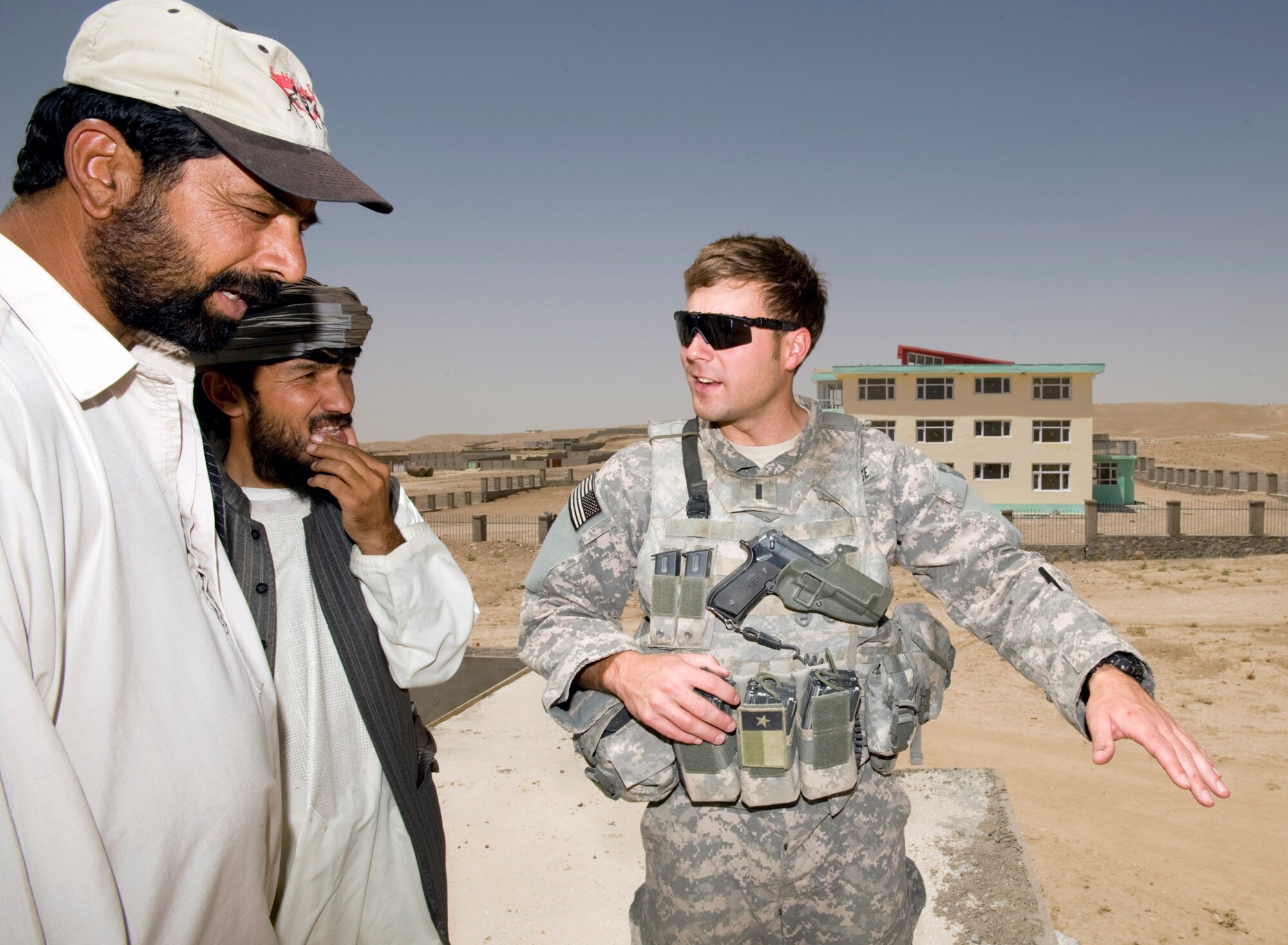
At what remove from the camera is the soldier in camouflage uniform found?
92.2 inches

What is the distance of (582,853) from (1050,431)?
30.6 meters

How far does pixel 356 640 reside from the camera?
2053 mm

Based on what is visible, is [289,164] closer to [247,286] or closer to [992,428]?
[247,286]

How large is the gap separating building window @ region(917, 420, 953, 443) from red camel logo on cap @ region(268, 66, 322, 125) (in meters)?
31.4

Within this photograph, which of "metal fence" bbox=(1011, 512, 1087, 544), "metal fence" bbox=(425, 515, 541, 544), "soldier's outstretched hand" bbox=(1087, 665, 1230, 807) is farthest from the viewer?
"metal fence" bbox=(425, 515, 541, 544)

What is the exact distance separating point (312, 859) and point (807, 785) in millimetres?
1370

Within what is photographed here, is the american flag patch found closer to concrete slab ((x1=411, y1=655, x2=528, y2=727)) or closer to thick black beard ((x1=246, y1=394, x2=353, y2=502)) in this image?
thick black beard ((x1=246, y1=394, x2=353, y2=502))

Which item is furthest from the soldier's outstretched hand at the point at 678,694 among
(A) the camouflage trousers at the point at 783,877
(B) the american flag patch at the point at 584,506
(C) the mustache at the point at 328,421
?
(C) the mustache at the point at 328,421

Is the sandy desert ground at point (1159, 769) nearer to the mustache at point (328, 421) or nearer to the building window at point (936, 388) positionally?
the mustache at point (328, 421)

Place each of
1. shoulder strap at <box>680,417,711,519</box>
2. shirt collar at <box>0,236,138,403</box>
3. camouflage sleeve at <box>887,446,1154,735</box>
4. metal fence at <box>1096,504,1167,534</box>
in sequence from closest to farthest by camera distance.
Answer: shirt collar at <box>0,236,138,403</box>
camouflage sleeve at <box>887,446,1154,735</box>
shoulder strap at <box>680,417,711,519</box>
metal fence at <box>1096,504,1167,534</box>

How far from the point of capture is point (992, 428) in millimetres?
30812

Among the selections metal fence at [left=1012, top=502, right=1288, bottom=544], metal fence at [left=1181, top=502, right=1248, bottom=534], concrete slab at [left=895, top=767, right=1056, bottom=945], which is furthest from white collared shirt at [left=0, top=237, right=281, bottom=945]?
metal fence at [left=1181, top=502, right=1248, bottom=534]

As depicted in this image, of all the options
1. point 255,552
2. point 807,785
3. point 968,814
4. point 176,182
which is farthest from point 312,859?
point 968,814

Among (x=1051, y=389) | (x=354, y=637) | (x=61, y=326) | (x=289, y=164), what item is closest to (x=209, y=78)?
(x=289, y=164)
